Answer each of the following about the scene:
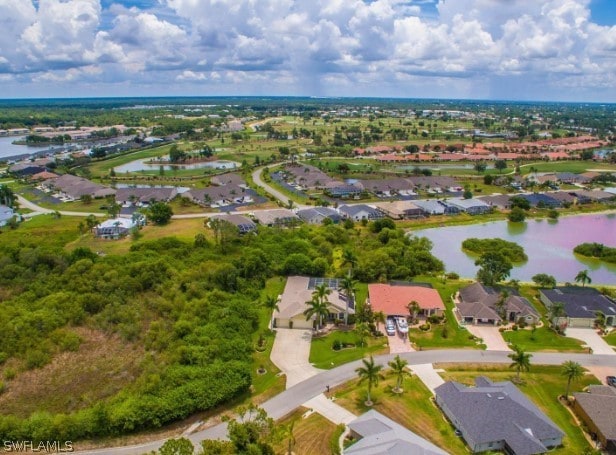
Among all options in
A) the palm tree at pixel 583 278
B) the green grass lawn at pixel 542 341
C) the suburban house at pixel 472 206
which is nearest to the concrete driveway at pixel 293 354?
the green grass lawn at pixel 542 341

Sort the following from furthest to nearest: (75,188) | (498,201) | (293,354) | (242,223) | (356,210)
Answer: (75,188)
(498,201)
(356,210)
(242,223)
(293,354)

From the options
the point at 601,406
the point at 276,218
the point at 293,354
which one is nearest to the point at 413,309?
the point at 293,354

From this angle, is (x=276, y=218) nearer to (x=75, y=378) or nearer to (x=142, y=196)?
(x=142, y=196)

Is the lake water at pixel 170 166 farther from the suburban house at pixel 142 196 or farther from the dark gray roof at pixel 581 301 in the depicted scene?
the dark gray roof at pixel 581 301

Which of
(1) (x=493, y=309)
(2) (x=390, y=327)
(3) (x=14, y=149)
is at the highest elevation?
(1) (x=493, y=309)

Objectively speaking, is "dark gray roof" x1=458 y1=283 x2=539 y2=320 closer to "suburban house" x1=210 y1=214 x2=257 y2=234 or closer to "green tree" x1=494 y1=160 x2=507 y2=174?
"suburban house" x1=210 y1=214 x2=257 y2=234
